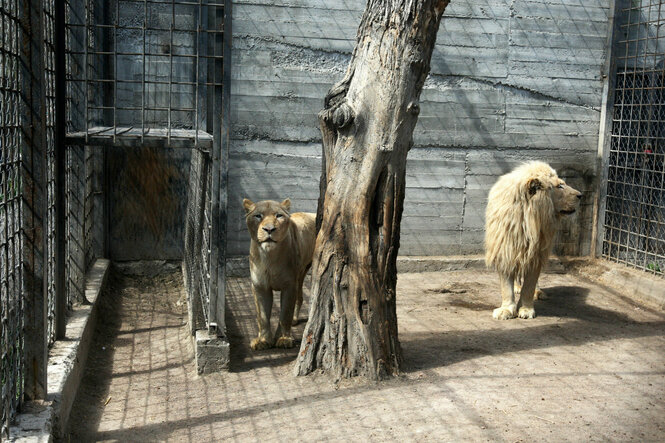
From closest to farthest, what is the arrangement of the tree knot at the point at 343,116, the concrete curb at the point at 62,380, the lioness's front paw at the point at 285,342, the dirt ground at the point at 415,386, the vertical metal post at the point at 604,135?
the concrete curb at the point at 62,380 → the dirt ground at the point at 415,386 → the tree knot at the point at 343,116 → the lioness's front paw at the point at 285,342 → the vertical metal post at the point at 604,135

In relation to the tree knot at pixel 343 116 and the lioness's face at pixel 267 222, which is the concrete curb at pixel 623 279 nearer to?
the lioness's face at pixel 267 222

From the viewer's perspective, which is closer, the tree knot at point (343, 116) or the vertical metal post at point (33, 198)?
the vertical metal post at point (33, 198)

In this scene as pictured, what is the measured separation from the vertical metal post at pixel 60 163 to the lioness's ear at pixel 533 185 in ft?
14.1

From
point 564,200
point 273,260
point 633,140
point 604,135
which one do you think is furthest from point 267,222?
point 633,140

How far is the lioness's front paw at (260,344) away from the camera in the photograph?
6.05 metres

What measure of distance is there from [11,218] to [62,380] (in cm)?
119

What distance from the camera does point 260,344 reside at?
6.06 metres

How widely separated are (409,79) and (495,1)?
4630 millimetres

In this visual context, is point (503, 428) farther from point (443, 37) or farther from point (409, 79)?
point (443, 37)

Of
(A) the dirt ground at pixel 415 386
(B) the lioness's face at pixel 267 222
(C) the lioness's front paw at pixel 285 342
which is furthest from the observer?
(C) the lioness's front paw at pixel 285 342

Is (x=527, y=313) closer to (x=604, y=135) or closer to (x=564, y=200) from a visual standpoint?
(x=564, y=200)

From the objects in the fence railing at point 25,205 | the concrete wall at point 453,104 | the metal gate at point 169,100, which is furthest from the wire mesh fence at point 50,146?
the concrete wall at point 453,104

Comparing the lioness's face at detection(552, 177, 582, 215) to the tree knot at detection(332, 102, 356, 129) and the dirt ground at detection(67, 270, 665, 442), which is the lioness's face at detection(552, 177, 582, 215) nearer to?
the dirt ground at detection(67, 270, 665, 442)

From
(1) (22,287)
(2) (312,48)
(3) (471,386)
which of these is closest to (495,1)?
(2) (312,48)
